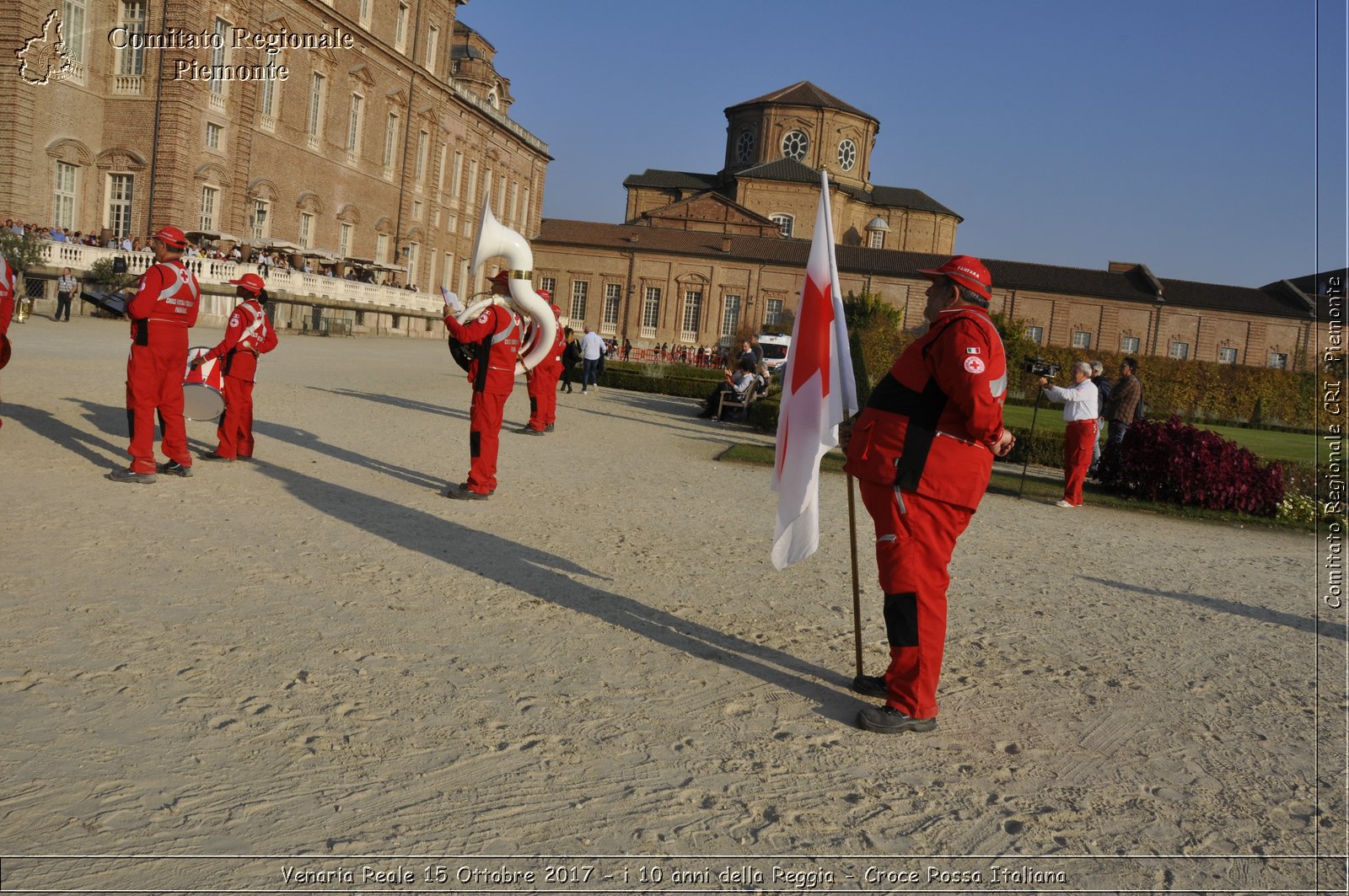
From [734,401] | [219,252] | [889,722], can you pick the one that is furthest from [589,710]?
[219,252]

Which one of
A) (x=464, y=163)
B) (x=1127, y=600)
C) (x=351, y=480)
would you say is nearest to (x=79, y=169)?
(x=464, y=163)

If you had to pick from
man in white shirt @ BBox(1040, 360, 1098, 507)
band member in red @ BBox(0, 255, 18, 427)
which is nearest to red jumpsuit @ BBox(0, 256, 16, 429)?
band member in red @ BBox(0, 255, 18, 427)

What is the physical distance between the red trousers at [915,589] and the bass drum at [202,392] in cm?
675

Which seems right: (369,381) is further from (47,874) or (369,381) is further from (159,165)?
(159,165)

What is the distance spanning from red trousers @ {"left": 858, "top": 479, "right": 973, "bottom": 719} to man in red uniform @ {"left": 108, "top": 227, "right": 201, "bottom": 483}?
6.08 m

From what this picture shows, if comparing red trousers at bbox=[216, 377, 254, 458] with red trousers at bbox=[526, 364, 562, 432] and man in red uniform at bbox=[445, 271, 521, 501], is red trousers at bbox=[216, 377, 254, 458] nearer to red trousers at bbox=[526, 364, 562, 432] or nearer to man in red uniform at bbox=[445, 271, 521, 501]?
man in red uniform at bbox=[445, 271, 521, 501]

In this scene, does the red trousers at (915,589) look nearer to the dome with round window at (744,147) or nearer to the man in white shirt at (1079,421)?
the man in white shirt at (1079,421)

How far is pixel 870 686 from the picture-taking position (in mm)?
4855

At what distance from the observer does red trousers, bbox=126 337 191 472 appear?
8.27 metres

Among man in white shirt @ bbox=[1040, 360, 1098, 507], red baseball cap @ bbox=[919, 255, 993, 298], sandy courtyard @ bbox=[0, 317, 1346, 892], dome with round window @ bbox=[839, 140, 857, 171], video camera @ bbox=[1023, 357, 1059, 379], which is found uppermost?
dome with round window @ bbox=[839, 140, 857, 171]

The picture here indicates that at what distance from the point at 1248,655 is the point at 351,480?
23.2 ft

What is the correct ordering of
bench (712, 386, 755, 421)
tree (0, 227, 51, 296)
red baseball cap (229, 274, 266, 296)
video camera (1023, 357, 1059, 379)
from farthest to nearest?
tree (0, 227, 51, 296) → bench (712, 386, 755, 421) → video camera (1023, 357, 1059, 379) → red baseball cap (229, 274, 266, 296)

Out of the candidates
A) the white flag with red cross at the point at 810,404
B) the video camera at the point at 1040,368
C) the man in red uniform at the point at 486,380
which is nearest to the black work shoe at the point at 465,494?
the man in red uniform at the point at 486,380

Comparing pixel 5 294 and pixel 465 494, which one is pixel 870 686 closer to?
pixel 465 494
